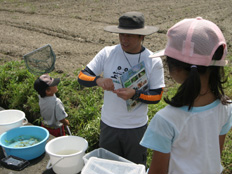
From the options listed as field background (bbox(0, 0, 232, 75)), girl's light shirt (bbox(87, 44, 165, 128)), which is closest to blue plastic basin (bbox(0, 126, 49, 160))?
girl's light shirt (bbox(87, 44, 165, 128))

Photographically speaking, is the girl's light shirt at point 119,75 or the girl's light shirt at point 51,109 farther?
the girl's light shirt at point 51,109

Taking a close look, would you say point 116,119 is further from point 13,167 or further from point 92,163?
point 13,167

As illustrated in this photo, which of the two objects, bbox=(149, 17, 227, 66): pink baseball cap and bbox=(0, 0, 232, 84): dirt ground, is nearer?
bbox=(149, 17, 227, 66): pink baseball cap

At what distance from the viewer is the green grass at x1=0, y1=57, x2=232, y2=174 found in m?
3.43

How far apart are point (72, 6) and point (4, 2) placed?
2.98 m

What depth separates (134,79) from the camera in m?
2.28

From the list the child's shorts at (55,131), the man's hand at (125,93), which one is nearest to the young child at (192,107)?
the man's hand at (125,93)

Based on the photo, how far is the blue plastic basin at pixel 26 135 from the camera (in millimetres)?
2686

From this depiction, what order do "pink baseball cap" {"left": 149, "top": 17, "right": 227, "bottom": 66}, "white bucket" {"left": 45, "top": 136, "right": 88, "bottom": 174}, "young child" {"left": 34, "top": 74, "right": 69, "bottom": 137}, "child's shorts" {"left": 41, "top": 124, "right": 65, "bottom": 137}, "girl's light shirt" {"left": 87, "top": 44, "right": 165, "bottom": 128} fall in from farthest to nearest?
"child's shorts" {"left": 41, "top": 124, "right": 65, "bottom": 137} → "young child" {"left": 34, "top": 74, "right": 69, "bottom": 137} → "white bucket" {"left": 45, "top": 136, "right": 88, "bottom": 174} → "girl's light shirt" {"left": 87, "top": 44, "right": 165, "bottom": 128} → "pink baseball cap" {"left": 149, "top": 17, "right": 227, "bottom": 66}

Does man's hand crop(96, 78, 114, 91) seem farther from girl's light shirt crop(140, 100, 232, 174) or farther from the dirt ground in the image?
the dirt ground

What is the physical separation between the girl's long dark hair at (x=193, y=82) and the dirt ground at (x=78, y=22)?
388cm

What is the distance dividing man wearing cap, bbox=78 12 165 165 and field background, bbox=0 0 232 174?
3.19 ft

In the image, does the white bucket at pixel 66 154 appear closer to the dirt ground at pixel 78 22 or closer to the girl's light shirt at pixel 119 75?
the girl's light shirt at pixel 119 75

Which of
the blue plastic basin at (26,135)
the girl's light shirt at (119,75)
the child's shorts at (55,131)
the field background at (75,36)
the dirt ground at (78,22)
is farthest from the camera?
the dirt ground at (78,22)
